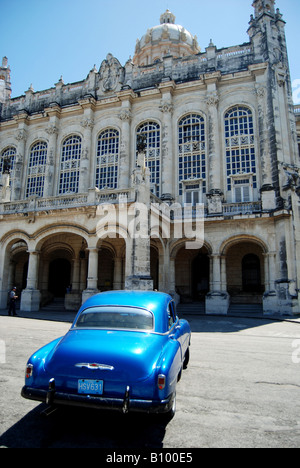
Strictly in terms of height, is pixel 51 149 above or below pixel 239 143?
above

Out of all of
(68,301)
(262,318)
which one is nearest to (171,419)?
(262,318)

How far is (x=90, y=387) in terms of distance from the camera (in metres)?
3.49

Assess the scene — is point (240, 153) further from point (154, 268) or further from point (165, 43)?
point (165, 43)

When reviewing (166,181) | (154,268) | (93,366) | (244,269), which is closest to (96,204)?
(166,181)

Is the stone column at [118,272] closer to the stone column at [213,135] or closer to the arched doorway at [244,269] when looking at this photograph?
the arched doorway at [244,269]

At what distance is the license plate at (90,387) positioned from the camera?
3461 mm

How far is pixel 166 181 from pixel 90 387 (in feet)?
62.8

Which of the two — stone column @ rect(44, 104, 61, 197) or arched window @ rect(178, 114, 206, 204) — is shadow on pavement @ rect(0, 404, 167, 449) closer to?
arched window @ rect(178, 114, 206, 204)

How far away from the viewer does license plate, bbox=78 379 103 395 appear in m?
3.46

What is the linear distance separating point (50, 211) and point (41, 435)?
1553 cm

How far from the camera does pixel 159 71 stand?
2475 centimetres

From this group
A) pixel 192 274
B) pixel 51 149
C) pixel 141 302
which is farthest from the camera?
pixel 51 149

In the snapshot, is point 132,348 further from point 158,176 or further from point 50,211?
point 158,176

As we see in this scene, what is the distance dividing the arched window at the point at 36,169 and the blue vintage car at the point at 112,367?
23324 mm
